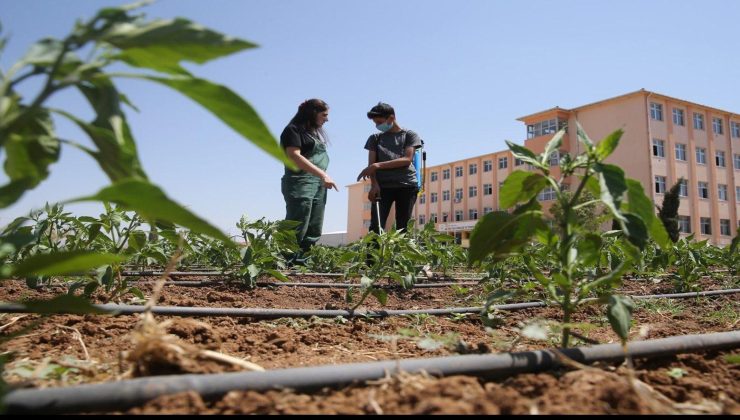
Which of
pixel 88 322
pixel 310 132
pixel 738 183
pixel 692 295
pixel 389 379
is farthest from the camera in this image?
pixel 738 183

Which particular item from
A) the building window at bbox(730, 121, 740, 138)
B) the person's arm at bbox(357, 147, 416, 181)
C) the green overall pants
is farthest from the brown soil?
the building window at bbox(730, 121, 740, 138)

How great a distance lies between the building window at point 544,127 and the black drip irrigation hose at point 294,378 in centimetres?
3621

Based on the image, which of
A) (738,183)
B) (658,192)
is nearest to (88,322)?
(658,192)

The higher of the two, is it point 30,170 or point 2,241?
point 30,170

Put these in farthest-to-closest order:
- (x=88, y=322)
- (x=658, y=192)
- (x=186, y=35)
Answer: (x=658, y=192)
(x=88, y=322)
(x=186, y=35)

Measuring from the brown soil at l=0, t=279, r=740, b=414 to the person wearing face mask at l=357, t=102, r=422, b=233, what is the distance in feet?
7.04

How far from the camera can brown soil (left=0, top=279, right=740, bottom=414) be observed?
877 mm

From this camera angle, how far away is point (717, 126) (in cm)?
3491

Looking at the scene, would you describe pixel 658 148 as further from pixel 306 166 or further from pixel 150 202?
pixel 150 202

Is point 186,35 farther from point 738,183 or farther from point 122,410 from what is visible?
point 738,183

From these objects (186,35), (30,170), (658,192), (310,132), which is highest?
(658,192)

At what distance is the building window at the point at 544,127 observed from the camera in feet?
117

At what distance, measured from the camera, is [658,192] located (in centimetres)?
3133

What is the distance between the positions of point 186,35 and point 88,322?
1.48 m
